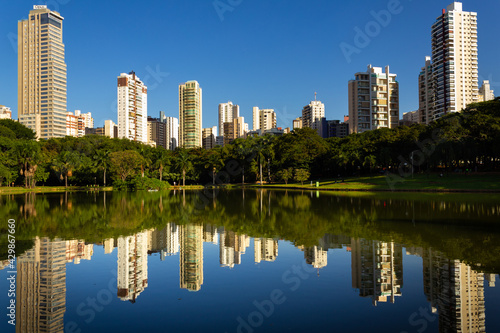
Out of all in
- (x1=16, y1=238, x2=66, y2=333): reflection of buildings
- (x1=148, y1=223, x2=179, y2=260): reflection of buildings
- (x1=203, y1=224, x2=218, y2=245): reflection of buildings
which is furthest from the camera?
(x1=203, y1=224, x2=218, y2=245): reflection of buildings

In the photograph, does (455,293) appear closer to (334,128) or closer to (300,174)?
(300,174)

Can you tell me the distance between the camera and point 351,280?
8914mm

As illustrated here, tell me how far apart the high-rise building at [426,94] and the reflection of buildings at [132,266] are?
13315 centimetres

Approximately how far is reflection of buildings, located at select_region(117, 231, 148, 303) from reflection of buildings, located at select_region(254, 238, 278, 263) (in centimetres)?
341

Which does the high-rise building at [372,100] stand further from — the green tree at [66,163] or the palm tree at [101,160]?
the green tree at [66,163]

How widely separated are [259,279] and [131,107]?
537 feet

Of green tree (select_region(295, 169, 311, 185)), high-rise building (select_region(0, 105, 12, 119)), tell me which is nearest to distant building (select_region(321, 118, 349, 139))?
green tree (select_region(295, 169, 311, 185))

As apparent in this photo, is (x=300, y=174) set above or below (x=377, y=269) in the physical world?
above

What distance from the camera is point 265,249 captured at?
1247 cm

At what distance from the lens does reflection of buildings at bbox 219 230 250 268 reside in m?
11.1

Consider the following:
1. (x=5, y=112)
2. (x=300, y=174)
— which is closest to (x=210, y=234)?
(x=300, y=174)

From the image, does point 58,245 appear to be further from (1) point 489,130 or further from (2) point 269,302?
(1) point 489,130

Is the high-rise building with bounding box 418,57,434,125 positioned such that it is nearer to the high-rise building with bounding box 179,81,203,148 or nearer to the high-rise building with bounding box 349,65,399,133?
the high-rise building with bounding box 349,65,399,133

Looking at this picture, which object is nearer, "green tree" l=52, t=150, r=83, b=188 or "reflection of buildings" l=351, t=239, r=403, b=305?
"reflection of buildings" l=351, t=239, r=403, b=305
